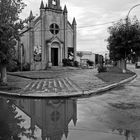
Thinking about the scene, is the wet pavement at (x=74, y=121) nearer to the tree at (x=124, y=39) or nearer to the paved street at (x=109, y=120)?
the paved street at (x=109, y=120)

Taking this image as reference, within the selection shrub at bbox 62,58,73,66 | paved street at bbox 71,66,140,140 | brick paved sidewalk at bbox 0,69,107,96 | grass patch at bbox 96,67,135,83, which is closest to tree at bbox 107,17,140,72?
grass patch at bbox 96,67,135,83

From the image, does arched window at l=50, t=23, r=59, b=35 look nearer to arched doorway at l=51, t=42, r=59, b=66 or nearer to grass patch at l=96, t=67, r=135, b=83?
arched doorway at l=51, t=42, r=59, b=66

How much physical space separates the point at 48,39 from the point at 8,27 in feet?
67.4

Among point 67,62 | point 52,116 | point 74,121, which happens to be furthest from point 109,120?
point 67,62

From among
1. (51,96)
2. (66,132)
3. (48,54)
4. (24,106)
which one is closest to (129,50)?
(48,54)

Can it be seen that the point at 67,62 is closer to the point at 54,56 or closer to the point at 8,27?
the point at 54,56

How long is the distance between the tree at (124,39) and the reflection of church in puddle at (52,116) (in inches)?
644

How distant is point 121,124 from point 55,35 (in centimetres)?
2957

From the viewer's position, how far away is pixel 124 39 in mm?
23500

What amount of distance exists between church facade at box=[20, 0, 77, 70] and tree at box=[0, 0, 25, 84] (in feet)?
58.4

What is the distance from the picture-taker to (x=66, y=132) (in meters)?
5.09

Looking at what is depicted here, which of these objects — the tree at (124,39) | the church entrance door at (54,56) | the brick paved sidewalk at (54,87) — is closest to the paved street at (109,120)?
the brick paved sidewalk at (54,87)

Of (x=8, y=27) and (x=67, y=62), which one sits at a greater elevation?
(x=8, y=27)

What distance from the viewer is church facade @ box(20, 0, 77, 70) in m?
32.2
